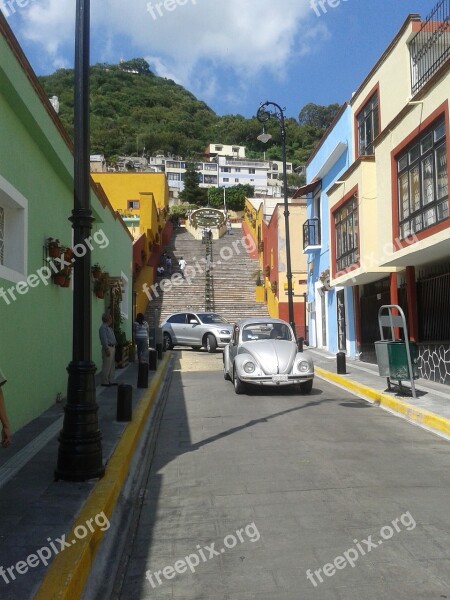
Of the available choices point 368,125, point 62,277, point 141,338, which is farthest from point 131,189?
point 62,277

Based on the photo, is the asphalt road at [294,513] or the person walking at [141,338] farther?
the person walking at [141,338]

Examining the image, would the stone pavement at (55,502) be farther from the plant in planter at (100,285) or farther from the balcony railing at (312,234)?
the balcony railing at (312,234)

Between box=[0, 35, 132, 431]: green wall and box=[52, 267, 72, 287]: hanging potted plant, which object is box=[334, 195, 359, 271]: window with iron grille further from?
box=[52, 267, 72, 287]: hanging potted plant

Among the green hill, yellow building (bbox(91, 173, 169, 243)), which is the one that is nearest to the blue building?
yellow building (bbox(91, 173, 169, 243))

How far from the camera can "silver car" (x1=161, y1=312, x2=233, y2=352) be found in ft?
78.9

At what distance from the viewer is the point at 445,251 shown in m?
12.4

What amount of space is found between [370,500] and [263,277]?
2904 centimetres

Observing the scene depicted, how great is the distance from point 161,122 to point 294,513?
11505 cm

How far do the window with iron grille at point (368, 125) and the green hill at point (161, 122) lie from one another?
2626 inches

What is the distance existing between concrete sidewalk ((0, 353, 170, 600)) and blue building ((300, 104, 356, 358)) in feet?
47.9

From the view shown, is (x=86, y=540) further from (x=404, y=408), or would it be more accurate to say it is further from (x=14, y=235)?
(x=404, y=408)

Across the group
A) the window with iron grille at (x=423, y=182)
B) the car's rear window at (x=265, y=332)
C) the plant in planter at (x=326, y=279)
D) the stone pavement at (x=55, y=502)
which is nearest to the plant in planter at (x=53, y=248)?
the stone pavement at (x=55, y=502)

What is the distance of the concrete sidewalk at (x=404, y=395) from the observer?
9289 millimetres

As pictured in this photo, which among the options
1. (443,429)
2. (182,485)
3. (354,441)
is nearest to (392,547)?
(182,485)
